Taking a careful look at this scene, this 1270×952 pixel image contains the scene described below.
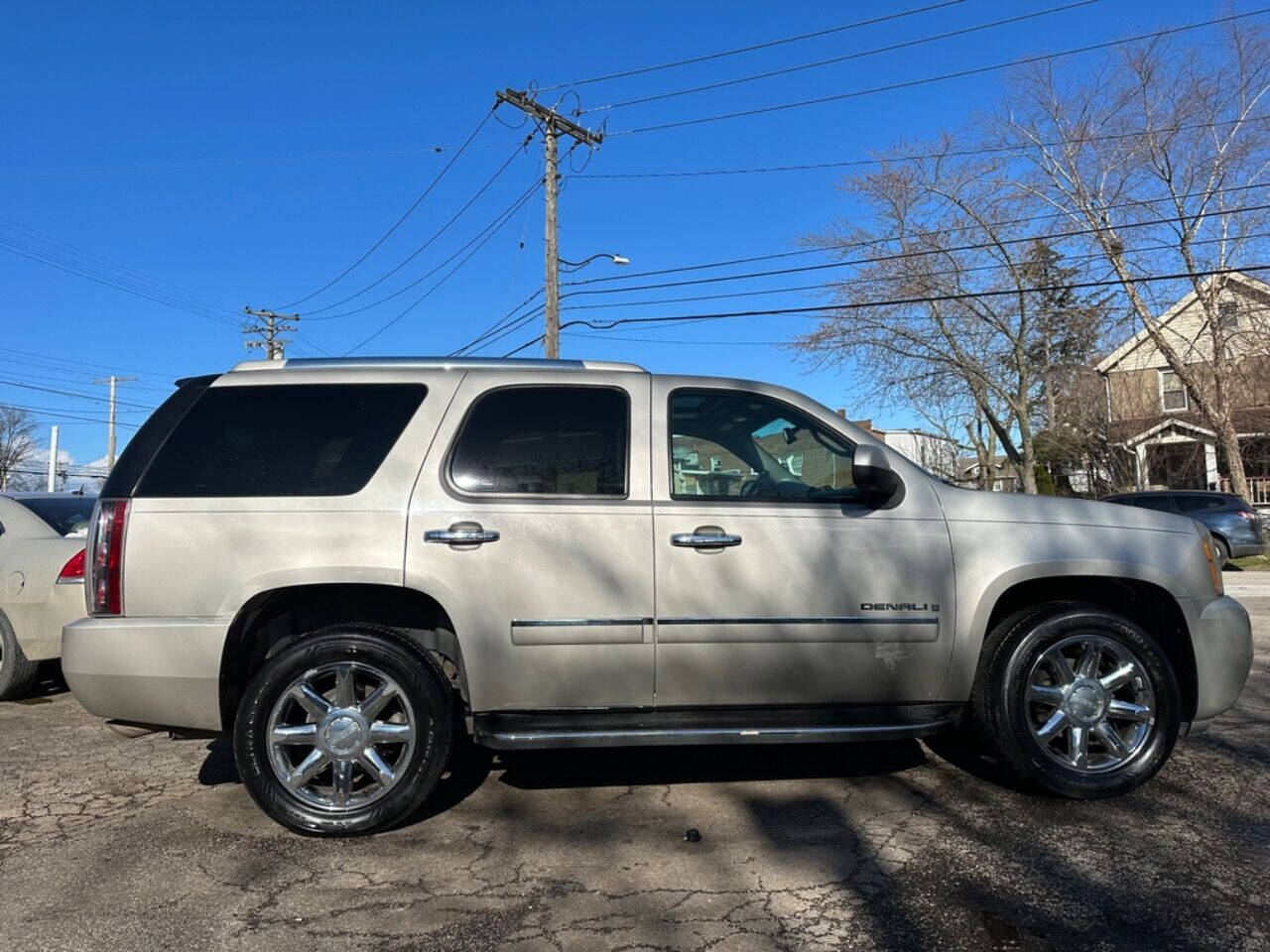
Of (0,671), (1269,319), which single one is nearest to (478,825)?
(0,671)

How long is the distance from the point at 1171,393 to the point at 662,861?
104 feet

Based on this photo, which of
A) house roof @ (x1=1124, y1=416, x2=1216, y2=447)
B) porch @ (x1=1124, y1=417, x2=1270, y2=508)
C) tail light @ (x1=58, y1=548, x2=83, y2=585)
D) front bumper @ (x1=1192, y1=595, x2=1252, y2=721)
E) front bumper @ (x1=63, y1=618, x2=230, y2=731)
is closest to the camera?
front bumper @ (x1=63, y1=618, x2=230, y2=731)

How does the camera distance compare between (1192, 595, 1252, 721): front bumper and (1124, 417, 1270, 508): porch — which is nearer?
(1192, 595, 1252, 721): front bumper

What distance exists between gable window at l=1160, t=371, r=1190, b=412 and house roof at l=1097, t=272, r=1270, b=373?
234 centimetres

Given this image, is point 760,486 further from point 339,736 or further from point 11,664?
point 11,664

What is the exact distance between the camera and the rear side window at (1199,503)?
1764 centimetres

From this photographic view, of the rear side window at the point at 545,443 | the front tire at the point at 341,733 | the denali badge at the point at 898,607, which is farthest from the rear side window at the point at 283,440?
the denali badge at the point at 898,607

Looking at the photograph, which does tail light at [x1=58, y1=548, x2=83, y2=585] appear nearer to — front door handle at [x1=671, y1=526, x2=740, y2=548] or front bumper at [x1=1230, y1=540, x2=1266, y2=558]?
front door handle at [x1=671, y1=526, x2=740, y2=548]

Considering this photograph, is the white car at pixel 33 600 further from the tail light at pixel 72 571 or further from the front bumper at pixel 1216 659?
the front bumper at pixel 1216 659

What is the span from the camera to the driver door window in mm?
4086

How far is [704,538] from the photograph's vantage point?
12.7 feet

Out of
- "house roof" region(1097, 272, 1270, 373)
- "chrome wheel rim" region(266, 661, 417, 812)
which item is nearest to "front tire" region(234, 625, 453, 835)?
"chrome wheel rim" region(266, 661, 417, 812)

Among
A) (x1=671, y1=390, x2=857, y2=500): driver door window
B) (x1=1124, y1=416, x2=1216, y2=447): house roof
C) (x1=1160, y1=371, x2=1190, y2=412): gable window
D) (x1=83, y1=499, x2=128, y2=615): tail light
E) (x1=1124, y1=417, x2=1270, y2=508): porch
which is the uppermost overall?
(x1=1160, y1=371, x2=1190, y2=412): gable window

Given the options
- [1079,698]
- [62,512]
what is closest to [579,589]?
[1079,698]
